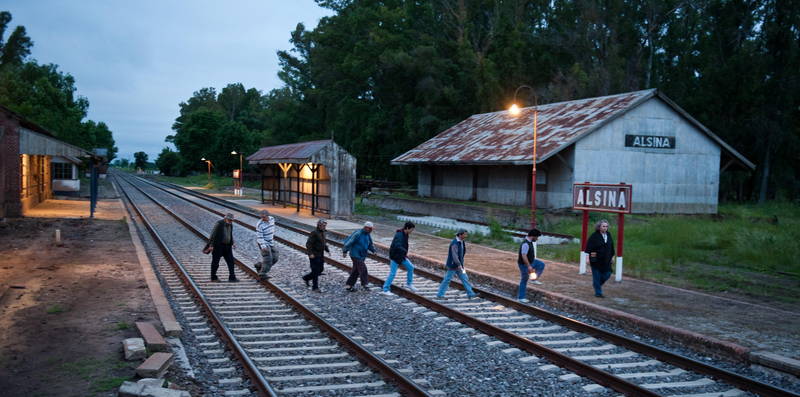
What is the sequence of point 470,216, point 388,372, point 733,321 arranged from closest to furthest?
point 388,372
point 733,321
point 470,216

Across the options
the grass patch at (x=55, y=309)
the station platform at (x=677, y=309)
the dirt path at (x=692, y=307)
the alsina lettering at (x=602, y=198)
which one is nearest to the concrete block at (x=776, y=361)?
the station platform at (x=677, y=309)

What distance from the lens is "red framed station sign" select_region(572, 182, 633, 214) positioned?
1443 centimetres

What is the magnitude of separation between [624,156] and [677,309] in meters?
19.4

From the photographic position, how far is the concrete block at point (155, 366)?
290 inches

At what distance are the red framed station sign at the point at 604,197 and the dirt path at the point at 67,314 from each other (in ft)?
33.6

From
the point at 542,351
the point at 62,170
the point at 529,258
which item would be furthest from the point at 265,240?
the point at 62,170

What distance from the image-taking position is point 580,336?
404 inches

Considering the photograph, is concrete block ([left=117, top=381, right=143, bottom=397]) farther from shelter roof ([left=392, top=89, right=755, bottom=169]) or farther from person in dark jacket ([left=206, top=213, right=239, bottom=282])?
shelter roof ([left=392, top=89, right=755, bottom=169])

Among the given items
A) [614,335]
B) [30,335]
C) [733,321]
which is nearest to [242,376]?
A: [30,335]

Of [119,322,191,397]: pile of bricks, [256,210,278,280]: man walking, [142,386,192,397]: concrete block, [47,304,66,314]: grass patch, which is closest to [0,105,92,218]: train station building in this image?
[256,210,278,280]: man walking

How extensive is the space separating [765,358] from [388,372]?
200 inches

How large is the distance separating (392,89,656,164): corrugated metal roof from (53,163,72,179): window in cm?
2861

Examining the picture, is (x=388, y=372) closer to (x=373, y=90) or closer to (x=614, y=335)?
Answer: (x=614, y=335)

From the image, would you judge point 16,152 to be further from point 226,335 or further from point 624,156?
point 624,156
